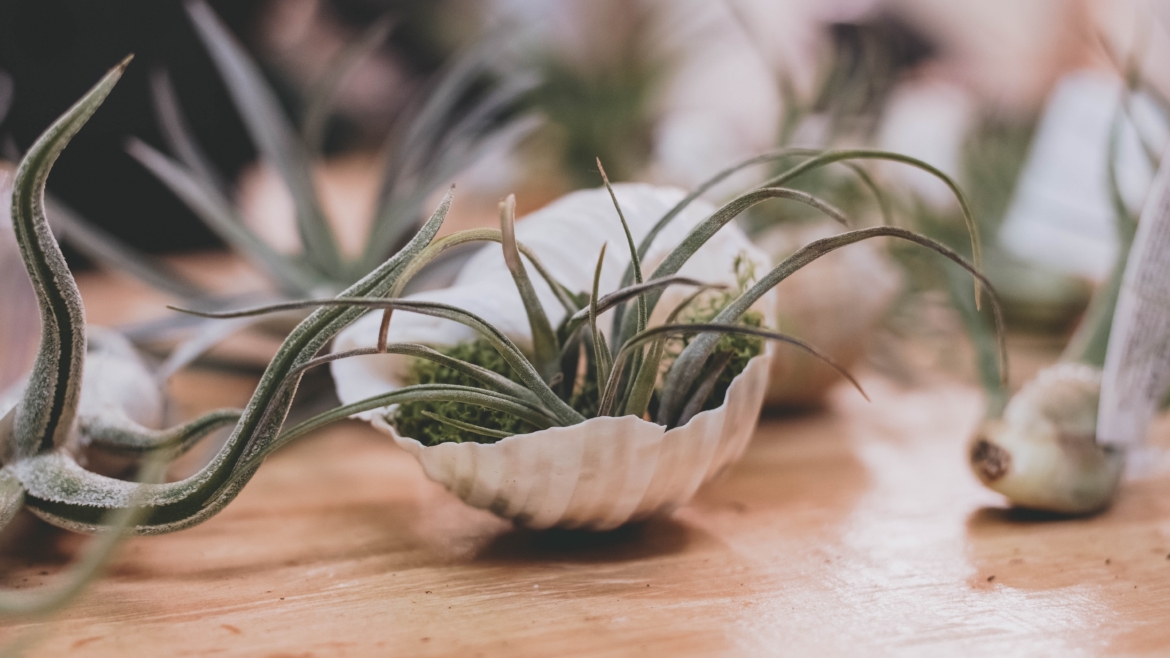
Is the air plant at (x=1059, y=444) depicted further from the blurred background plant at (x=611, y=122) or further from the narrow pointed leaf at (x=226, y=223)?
the narrow pointed leaf at (x=226, y=223)

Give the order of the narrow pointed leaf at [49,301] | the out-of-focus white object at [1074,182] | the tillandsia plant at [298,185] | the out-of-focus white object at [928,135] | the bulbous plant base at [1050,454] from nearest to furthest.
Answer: the narrow pointed leaf at [49,301], the bulbous plant base at [1050,454], the tillandsia plant at [298,185], the out-of-focus white object at [1074,182], the out-of-focus white object at [928,135]

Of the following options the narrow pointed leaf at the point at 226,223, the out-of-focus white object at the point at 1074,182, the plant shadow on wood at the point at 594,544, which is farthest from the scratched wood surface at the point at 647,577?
the out-of-focus white object at the point at 1074,182

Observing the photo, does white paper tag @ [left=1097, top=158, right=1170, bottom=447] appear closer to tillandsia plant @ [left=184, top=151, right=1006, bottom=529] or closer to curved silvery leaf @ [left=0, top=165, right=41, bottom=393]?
tillandsia plant @ [left=184, top=151, right=1006, bottom=529]

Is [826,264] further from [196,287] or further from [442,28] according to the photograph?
[442,28]

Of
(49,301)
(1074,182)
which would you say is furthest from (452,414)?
(1074,182)

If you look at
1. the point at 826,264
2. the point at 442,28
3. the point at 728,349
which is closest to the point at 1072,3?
the point at 442,28

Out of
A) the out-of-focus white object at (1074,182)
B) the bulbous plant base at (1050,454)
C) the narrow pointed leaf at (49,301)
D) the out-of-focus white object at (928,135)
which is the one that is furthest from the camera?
the out-of-focus white object at (928,135)

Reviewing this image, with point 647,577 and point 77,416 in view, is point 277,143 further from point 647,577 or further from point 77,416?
point 647,577
